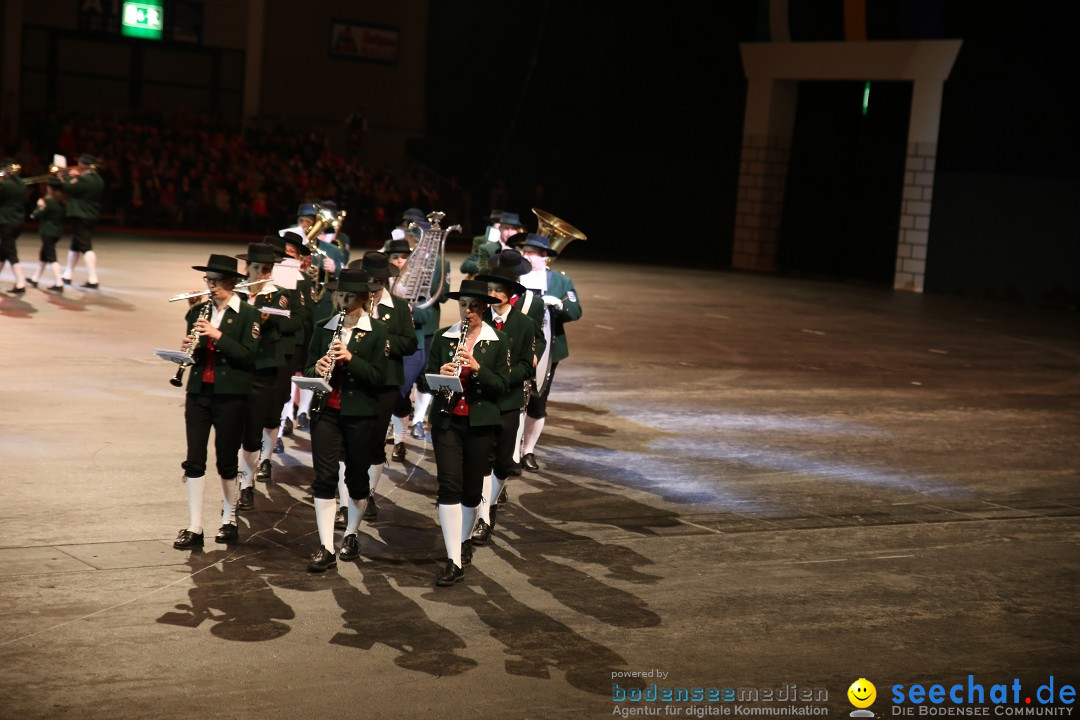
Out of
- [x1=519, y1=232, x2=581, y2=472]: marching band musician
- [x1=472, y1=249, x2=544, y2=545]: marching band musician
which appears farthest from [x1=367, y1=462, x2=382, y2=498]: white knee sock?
[x1=519, y1=232, x2=581, y2=472]: marching band musician

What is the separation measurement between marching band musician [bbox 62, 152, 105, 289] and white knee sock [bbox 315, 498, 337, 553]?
13374 millimetres

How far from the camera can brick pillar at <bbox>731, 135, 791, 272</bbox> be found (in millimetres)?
35094

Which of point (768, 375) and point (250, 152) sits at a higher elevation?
point (250, 152)

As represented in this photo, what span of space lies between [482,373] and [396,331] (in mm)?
752

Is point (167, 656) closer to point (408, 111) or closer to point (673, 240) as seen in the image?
point (673, 240)

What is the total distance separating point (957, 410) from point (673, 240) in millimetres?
23329

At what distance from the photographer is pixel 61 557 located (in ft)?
25.7

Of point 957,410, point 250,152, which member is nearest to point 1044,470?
point 957,410

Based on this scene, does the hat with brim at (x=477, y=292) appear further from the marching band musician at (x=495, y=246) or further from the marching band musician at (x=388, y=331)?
the marching band musician at (x=495, y=246)

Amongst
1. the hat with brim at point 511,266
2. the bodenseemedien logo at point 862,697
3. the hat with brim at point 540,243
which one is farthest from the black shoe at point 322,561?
the hat with brim at point 540,243

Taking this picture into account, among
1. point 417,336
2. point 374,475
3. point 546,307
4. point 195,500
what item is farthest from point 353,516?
point 546,307

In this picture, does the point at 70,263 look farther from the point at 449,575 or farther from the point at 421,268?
the point at 449,575

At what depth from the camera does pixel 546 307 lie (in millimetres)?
10734

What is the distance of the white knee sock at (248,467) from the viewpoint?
9.11 meters
